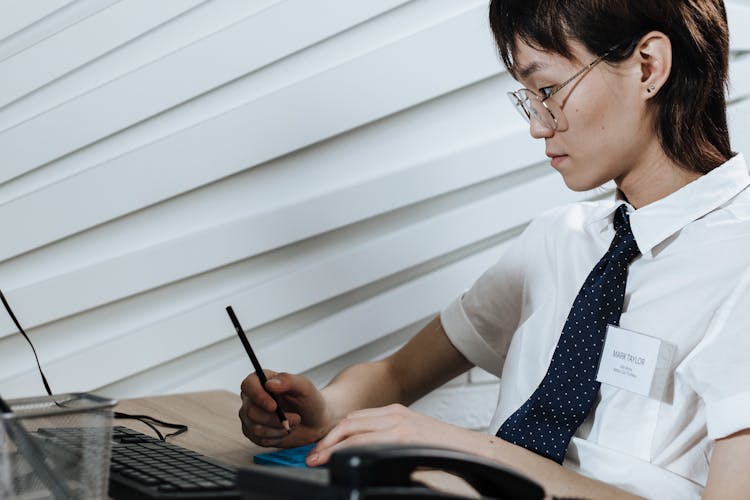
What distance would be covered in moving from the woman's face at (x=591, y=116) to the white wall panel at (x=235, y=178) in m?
0.49

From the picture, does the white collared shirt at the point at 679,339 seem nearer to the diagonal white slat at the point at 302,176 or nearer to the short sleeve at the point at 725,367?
the short sleeve at the point at 725,367

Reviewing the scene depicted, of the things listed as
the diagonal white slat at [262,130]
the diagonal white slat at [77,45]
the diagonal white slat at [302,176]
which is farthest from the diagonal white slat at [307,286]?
the diagonal white slat at [77,45]

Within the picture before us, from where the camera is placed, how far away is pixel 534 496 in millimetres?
700

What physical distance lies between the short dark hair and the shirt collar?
0.05 m

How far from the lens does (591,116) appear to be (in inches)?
50.6

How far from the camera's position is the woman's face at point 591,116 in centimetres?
128

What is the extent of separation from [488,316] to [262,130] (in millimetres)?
510

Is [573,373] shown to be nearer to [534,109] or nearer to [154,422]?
[534,109]

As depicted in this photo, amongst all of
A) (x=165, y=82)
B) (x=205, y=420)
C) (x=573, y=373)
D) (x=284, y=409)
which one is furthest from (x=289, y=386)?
(x=165, y=82)

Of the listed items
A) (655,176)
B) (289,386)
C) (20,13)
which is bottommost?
(289,386)

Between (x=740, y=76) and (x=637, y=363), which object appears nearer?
(x=637, y=363)

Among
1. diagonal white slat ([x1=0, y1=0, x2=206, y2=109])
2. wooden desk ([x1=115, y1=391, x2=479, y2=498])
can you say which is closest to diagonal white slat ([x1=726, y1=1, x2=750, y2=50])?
diagonal white slat ([x1=0, y1=0, x2=206, y2=109])

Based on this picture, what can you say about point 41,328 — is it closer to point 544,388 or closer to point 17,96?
point 17,96

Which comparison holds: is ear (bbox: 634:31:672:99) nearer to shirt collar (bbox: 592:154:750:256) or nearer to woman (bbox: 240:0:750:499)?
woman (bbox: 240:0:750:499)
